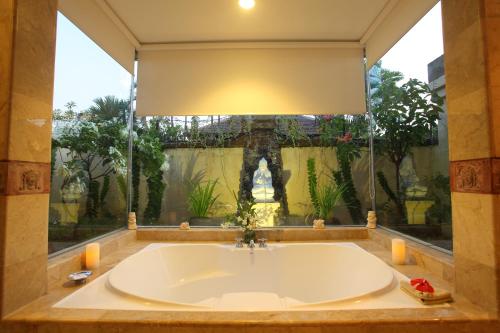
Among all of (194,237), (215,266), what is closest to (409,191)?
(215,266)

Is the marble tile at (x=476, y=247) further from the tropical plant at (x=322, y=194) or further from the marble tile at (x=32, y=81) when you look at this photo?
the marble tile at (x=32, y=81)

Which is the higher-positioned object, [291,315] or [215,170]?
[215,170]

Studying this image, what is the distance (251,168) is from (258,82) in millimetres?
946

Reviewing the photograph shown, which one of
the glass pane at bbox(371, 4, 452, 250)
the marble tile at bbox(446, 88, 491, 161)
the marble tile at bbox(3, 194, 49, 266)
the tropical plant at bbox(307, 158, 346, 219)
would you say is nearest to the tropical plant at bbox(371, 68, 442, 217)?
the glass pane at bbox(371, 4, 452, 250)

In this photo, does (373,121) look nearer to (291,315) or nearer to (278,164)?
(278,164)

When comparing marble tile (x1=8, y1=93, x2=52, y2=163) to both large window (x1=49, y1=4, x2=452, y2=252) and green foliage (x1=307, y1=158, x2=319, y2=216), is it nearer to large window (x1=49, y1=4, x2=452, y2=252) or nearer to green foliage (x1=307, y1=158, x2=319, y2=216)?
large window (x1=49, y1=4, x2=452, y2=252)

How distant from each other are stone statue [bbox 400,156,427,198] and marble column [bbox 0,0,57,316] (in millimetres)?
2577

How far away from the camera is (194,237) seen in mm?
2605

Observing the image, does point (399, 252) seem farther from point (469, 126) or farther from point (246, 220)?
point (246, 220)

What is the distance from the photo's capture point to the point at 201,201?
9.43ft

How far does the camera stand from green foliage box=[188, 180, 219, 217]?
2871 millimetres

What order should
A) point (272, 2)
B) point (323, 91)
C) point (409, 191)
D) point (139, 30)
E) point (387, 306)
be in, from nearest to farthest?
point (387, 306)
point (272, 2)
point (409, 191)
point (139, 30)
point (323, 91)

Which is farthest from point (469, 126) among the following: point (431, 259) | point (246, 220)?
point (246, 220)

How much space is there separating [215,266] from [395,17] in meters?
2.66
